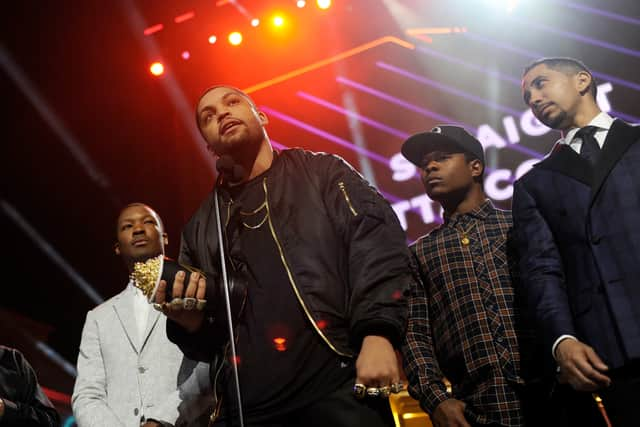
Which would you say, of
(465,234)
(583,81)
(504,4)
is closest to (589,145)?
(583,81)

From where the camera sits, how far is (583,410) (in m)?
2.17

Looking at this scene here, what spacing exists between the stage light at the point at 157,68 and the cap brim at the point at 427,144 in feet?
12.4

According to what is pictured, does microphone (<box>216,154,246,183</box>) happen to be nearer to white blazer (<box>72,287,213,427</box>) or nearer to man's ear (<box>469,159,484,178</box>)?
white blazer (<box>72,287,213,427</box>)

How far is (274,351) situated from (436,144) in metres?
1.59

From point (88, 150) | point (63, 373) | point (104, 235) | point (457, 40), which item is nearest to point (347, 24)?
point (457, 40)

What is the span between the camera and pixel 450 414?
2314 millimetres

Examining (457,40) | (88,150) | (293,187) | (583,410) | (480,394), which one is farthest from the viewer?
(88,150)

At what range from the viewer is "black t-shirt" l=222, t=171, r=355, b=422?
165 cm

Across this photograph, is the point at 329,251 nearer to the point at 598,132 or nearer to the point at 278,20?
the point at 598,132

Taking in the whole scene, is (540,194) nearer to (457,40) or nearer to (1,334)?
(457,40)

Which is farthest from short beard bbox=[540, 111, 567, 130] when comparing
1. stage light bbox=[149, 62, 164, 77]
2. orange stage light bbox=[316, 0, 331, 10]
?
stage light bbox=[149, 62, 164, 77]

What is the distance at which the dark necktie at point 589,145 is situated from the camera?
220cm

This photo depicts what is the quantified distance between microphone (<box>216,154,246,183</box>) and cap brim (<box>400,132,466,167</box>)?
49.1 inches

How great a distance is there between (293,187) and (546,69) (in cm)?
116
